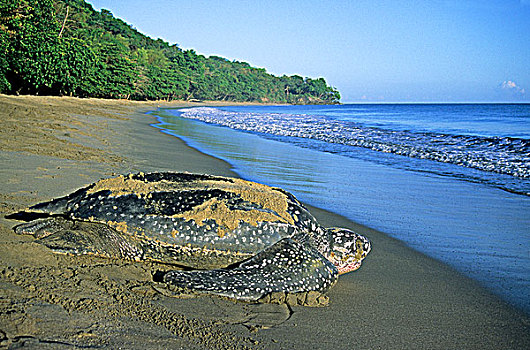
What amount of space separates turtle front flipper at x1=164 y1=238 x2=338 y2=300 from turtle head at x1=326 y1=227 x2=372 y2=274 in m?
0.22

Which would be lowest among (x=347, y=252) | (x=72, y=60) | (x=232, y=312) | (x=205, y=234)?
(x=232, y=312)

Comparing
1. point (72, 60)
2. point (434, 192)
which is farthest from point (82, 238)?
point (72, 60)

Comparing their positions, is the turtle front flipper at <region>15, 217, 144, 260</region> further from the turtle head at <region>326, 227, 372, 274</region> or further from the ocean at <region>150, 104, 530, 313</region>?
the ocean at <region>150, 104, 530, 313</region>

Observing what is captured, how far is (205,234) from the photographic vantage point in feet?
8.69

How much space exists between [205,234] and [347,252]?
109 cm

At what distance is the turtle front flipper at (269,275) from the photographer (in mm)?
2324

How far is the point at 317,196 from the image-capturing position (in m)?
5.13

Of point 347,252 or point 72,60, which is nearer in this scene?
point 347,252

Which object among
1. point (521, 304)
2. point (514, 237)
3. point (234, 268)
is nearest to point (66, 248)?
point (234, 268)

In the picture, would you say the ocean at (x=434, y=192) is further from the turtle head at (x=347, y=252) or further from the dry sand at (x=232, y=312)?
the turtle head at (x=347, y=252)

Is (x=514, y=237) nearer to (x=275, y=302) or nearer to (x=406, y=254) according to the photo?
(x=406, y=254)

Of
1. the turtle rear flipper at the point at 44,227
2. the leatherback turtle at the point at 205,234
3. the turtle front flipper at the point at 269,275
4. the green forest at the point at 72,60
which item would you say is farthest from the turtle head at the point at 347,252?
the green forest at the point at 72,60

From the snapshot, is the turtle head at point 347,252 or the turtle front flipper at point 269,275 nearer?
the turtle front flipper at point 269,275

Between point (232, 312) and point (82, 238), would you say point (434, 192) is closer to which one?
point (232, 312)
